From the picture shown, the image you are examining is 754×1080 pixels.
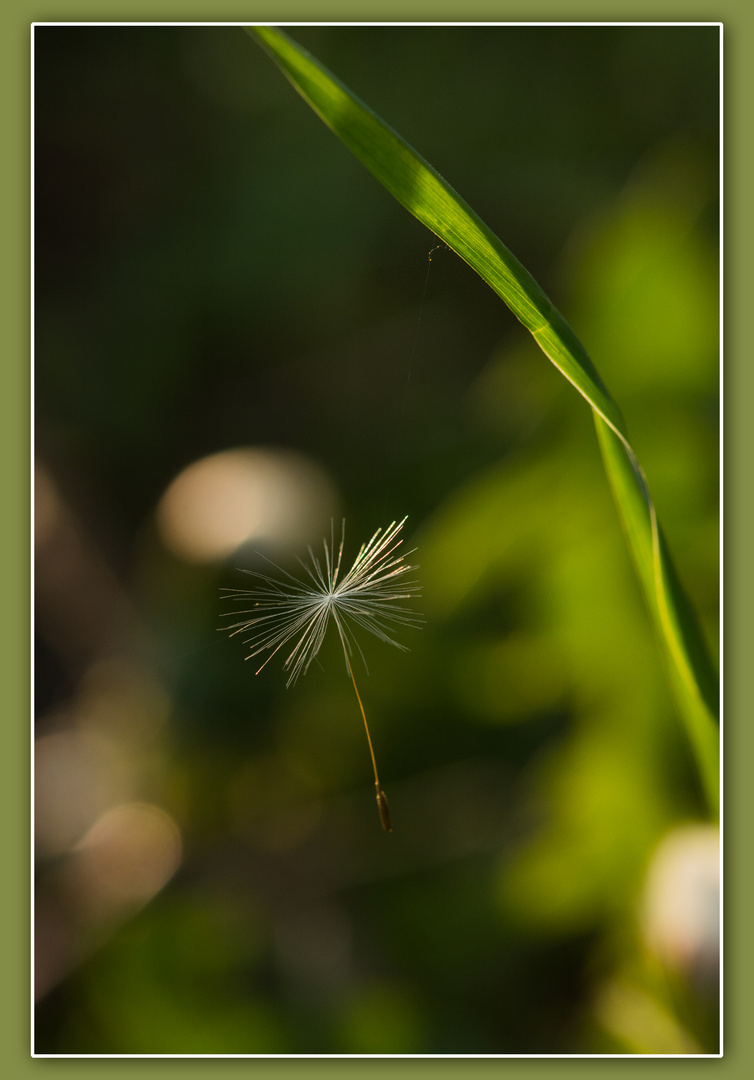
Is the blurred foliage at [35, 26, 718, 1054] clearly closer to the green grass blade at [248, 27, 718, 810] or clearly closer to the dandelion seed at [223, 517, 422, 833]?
the dandelion seed at [223, 517, 422, 833]

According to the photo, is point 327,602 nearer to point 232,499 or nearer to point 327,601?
point 327,601

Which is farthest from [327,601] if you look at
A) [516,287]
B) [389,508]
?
[516,287]

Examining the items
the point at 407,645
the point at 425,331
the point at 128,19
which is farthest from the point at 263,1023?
the point at 128,19

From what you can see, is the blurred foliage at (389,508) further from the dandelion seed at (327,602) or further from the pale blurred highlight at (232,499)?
the dandelion seed at (327,602)

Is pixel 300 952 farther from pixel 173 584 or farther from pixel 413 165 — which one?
pixel 413 165

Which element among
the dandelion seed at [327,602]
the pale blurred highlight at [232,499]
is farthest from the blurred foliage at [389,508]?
the dandelion seed at [327,602]
